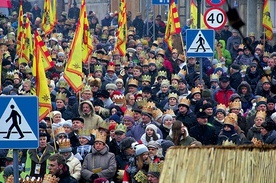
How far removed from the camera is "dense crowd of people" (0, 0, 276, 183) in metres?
13.7

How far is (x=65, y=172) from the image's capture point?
12.6m

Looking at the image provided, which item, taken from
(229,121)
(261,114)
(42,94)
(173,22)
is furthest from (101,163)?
(173,22)

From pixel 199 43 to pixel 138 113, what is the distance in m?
3.34

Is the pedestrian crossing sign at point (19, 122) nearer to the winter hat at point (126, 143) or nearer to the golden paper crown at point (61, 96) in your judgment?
the winter hat at point (126, 143)

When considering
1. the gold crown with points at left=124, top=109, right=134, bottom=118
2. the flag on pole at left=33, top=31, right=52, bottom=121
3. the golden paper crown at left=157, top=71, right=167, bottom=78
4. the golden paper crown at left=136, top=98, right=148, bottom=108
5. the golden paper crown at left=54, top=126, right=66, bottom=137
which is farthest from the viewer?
the golden paper crown at left=157, top=71, right=167, bottom=78

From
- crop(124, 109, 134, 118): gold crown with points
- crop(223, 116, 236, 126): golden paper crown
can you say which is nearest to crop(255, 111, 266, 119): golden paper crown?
crop(223, 116, 236, 126): golden paper crown

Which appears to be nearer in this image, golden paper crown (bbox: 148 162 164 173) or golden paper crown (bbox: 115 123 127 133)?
golden paper crown (bbox: 148 162 164 173)

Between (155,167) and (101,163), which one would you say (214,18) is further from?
(155,167)

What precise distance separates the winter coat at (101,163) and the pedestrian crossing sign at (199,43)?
6.42 m

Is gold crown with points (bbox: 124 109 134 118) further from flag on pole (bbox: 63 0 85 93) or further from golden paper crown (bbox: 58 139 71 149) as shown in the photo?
golden paper crown (bbox: 58 139 71 149)

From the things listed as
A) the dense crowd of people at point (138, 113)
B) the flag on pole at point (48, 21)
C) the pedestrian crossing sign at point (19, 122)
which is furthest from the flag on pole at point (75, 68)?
the flag on pole at point (48, 21)

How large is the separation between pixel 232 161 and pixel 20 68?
2159cm

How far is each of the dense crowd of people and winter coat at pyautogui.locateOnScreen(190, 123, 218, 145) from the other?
13 millimetres

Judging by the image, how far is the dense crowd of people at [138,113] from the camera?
13.7 metres
